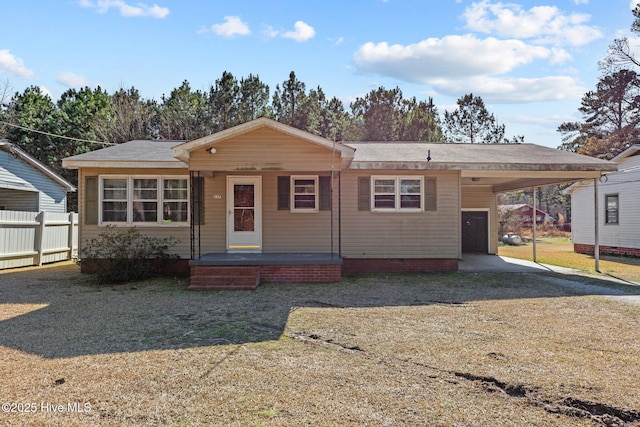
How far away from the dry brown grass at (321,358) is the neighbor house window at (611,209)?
11.2m

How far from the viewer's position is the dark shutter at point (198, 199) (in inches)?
407

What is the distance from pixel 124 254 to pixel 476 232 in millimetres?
11775

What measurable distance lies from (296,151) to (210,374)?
19.8 ft

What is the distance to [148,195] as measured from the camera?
423 inches

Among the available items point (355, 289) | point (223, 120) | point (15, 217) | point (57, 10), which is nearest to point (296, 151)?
point (355, 289)

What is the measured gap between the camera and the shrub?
9.58m

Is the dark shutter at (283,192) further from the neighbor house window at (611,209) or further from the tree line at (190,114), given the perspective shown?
the tree line at (190,114)

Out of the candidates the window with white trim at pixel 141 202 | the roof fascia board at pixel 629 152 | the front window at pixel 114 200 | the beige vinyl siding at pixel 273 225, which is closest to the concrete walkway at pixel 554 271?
the beige vinyl siding at pixel 273 225

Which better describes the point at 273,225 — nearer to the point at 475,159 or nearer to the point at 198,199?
the point at 198,199

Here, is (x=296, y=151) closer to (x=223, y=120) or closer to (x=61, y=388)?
(x=61, y=388)

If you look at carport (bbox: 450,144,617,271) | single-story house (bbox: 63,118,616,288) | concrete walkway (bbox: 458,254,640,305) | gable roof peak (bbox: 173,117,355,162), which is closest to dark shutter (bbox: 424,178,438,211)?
single-story house (bbox: 63,118,616,288)

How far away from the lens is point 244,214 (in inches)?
419

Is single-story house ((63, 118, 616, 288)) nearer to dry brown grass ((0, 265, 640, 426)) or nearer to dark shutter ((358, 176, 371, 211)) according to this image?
dark shutter ((358, 176, 371, 211))

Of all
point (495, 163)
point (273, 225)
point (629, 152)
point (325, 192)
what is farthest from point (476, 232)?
point (273, 225)
